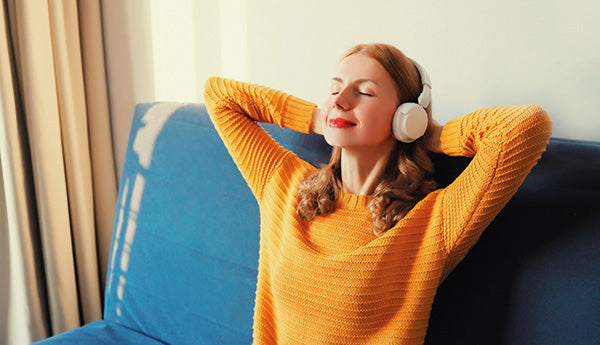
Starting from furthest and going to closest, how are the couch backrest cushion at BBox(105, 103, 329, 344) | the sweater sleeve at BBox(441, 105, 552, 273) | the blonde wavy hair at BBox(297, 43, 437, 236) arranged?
the couch backrest cushion at BBox(105, 103, 329, 344) < the blonde wavy hair at BBox(297, 43, 437, 236) < the sweater sleeve at BBox(441, 105, 552, 273)

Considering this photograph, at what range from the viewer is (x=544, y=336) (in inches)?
36.2

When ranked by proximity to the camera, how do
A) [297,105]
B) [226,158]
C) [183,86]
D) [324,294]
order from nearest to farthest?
1. [324,294]
2. [297,105]
3. [226,158]
4. [183,86]

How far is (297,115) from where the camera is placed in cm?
118

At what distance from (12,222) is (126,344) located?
0.66m

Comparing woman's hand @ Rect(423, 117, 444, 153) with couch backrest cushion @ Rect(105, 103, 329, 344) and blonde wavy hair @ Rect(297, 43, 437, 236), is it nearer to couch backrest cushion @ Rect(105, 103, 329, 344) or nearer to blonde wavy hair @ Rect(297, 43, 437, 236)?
blonde wavy hair @ Rect(297, 43, 437, 236)

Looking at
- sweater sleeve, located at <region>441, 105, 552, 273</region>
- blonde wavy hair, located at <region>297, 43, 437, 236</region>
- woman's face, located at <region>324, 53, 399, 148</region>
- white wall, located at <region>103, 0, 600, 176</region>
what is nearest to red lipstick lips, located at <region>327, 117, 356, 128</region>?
woman's face, located at <region>324, 53, 399, 148</region>

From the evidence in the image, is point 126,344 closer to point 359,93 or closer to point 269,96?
point 269,96

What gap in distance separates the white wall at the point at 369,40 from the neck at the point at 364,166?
299 mm

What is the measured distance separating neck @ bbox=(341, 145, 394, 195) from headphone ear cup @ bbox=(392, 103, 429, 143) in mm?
68

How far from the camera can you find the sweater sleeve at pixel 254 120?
118cm

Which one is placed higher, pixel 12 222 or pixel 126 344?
pixel 12 222

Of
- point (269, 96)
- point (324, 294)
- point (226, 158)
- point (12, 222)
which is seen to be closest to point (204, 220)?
point (226, 158)

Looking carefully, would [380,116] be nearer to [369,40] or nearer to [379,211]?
[379,211]

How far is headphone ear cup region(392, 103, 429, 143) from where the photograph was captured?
95cm
